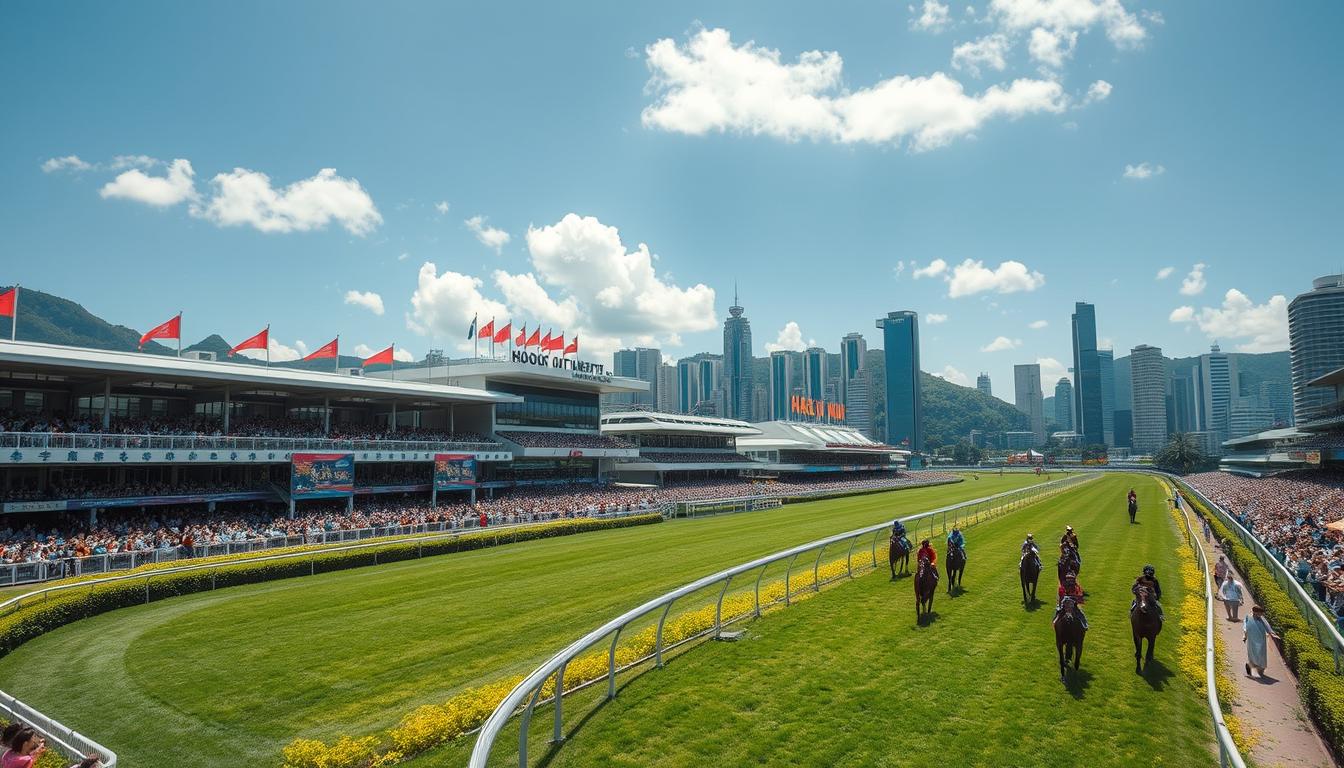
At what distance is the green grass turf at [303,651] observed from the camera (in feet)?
28.4

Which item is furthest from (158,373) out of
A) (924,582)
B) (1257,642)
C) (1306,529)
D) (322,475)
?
(1306,529)

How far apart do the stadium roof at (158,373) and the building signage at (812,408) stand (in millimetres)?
60403

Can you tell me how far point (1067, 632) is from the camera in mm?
9164

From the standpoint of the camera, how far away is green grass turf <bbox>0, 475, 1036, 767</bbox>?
28.4 ft

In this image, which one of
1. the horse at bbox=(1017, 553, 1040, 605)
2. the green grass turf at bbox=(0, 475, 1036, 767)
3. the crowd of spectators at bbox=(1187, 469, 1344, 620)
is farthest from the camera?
the crowd of spectators at bbox=(1187, 469, 1344, 620)

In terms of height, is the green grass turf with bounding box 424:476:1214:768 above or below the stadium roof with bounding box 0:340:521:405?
below

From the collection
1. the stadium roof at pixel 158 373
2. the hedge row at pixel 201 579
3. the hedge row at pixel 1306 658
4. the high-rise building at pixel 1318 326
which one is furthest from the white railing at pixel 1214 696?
the high-rise building at pixel 1318 326

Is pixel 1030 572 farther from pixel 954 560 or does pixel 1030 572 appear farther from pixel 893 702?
pixel 893 702

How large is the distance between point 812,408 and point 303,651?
85.0 m

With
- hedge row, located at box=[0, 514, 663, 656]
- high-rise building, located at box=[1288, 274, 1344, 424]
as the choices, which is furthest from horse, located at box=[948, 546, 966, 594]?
high-rise building, located at box=[1288, 274, 1344, 424]

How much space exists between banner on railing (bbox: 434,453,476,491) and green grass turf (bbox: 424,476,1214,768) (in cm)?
2795

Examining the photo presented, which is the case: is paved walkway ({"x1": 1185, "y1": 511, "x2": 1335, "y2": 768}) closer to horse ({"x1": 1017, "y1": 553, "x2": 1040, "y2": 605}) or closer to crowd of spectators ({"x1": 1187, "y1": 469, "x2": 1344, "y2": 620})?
horse ({"x1": 1017, "y1": 553, "x2": 1040, "y2": 605})

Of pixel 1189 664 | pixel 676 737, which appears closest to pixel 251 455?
pixel 676 737

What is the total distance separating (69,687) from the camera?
10.3m
